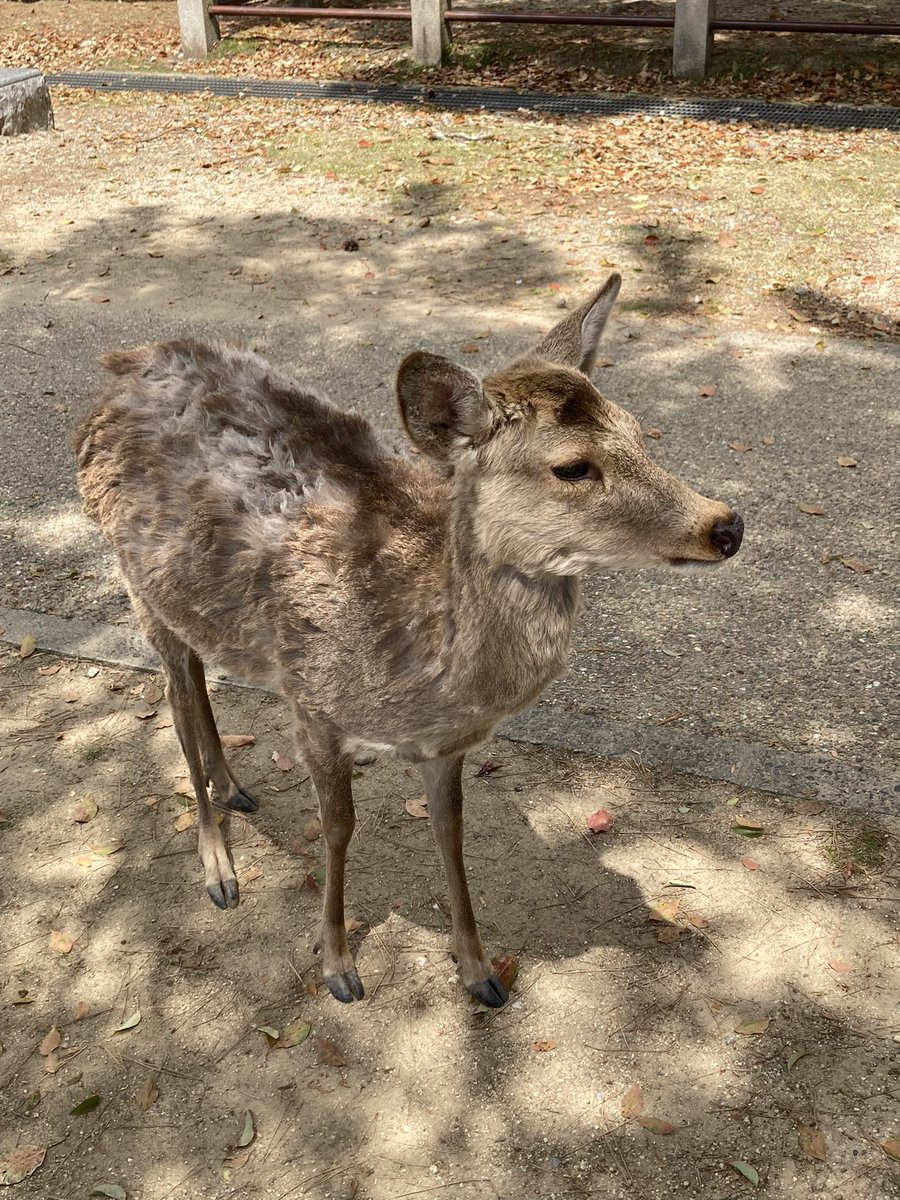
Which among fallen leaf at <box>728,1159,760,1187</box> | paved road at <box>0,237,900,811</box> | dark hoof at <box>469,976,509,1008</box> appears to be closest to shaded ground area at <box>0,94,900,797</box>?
→ paved road at <box>0,237,900,811</box>

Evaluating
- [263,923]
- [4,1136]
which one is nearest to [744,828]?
[263,923]

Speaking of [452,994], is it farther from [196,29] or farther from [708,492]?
[196,29]

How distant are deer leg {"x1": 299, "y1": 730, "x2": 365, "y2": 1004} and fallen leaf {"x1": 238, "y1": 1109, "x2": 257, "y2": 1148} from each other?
47 centimetres

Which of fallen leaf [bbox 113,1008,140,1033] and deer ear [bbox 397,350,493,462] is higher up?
deer ear [bbox 397,350,493,462]

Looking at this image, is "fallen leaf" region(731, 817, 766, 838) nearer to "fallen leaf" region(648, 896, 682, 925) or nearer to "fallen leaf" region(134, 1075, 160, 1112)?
"fallen leaf" region(648, 896, 682, 925)

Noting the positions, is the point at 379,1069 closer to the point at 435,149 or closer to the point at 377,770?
the point at 377,770

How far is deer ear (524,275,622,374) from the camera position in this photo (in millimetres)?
3170

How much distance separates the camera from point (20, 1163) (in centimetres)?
324

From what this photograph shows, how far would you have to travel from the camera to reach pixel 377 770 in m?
4.61

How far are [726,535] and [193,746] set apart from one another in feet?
6.73

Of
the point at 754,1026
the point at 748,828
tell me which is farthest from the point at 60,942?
the point at 748,828

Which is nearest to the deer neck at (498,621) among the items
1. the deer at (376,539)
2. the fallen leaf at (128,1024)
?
the deer at (376,539)

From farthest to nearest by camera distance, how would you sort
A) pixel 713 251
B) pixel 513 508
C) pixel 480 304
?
pixel 713 251 < pixel 480 304 < pixel 513 508

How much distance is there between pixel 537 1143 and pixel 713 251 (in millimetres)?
6998
